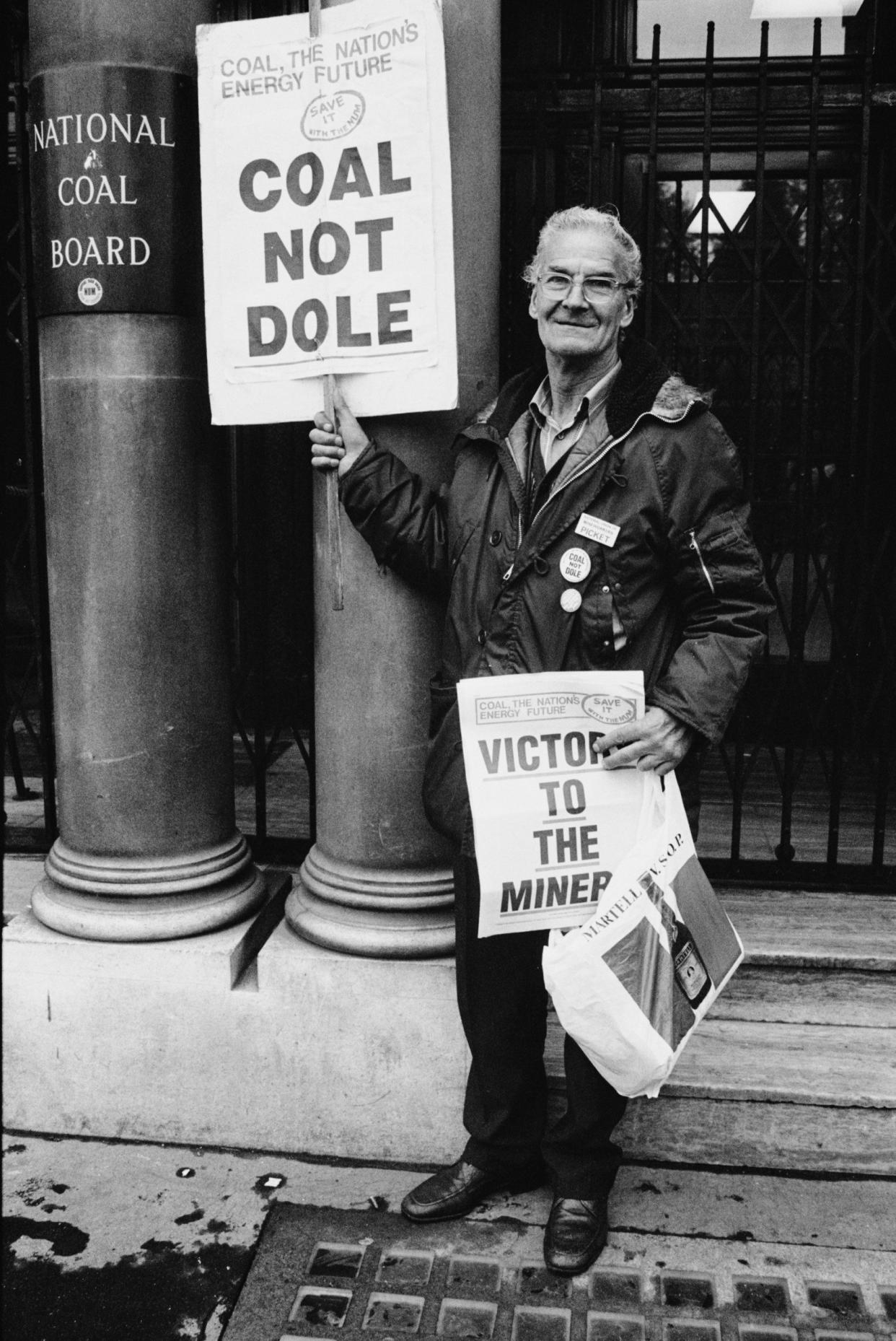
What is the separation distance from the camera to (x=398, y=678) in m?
3.50

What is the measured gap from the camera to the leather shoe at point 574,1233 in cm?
298

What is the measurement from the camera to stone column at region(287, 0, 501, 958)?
3.38m

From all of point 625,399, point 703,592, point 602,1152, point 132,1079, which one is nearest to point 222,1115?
point 132,1079

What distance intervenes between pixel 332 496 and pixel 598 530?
0.83 meters

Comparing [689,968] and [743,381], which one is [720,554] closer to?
[689,968]

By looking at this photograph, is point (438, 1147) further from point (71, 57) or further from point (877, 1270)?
point (71, 57)

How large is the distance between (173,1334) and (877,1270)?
1.71 m

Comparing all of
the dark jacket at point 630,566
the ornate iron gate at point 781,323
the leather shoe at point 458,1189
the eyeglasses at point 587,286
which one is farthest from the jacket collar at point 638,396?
the leather shoe at point 458,1189

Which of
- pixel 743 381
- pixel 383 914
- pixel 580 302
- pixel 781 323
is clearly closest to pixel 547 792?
pixel 383 914

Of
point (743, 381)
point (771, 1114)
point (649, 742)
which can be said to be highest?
point (743, 381)

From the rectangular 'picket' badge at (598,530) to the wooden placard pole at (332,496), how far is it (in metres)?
0.75

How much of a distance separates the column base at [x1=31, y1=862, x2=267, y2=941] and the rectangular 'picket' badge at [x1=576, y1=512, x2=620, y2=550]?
170 cm

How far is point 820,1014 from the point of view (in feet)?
12.3

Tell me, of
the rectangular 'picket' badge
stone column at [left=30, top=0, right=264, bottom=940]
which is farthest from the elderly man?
stone column at [left=30, top=0, right=264, bottom=940]
